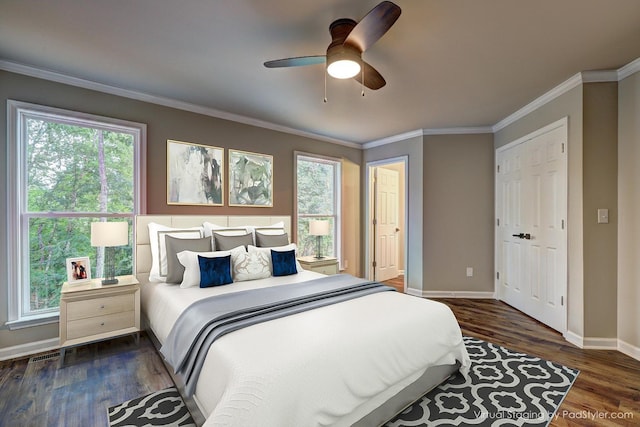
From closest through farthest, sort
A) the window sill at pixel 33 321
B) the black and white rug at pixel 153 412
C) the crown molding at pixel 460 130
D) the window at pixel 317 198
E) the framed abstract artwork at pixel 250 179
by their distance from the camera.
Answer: the black and white rug at pixel 153 412
the window sill at pixel 33 321
the framed abstract artwork at pixel 250 179
the crown molding at pixel 460 130
the window at pixel 317 198

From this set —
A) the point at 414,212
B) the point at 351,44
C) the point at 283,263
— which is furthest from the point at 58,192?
the point at 414,212

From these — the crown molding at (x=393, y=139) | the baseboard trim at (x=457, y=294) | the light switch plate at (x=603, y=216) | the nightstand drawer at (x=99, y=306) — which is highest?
the crown molding at (x=393, y=139)

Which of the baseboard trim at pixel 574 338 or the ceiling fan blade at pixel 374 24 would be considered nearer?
the ceiling fan blade at pixel 374 24

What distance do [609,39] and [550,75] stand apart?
0.57 metres

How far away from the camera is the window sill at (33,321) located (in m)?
2.57

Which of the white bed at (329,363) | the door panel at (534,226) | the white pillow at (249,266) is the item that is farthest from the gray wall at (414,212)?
the white pillow at (249,266)

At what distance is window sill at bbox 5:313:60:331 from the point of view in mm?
2572

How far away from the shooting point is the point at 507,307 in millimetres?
3992

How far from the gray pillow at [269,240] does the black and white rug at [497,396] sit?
2079 millimetres

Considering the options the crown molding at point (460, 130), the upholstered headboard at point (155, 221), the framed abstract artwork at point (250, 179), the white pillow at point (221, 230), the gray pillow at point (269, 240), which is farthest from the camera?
the crown molding at point (460, 130)

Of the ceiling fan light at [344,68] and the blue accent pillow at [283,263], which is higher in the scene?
the ceiling fan light at [344,68]

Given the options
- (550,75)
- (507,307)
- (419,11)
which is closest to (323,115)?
(419,11)

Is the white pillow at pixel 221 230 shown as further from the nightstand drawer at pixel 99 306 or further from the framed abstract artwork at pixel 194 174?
the nightstand drawer at pixel 99 306

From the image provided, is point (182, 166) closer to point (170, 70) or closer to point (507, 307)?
point (170, 70)
